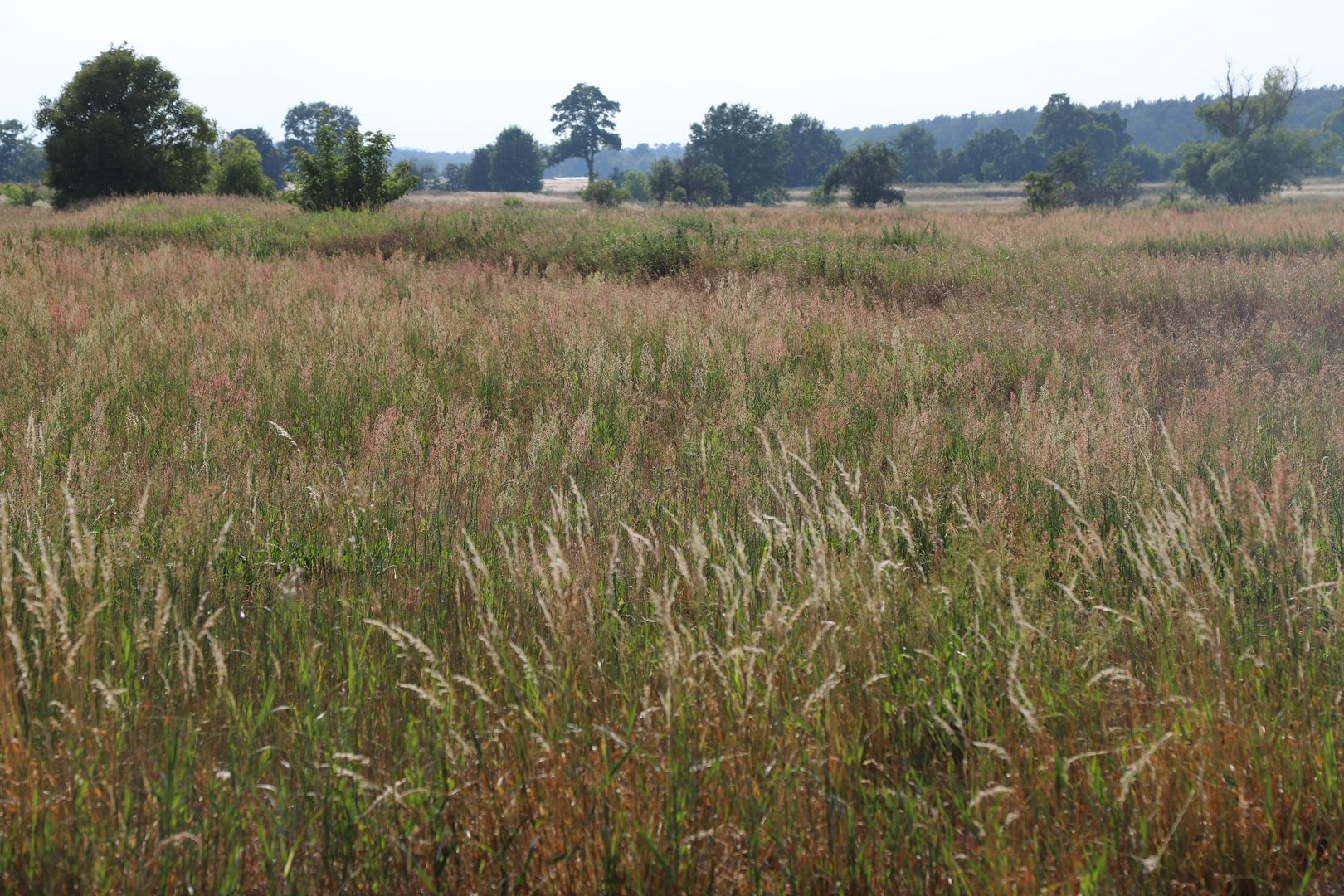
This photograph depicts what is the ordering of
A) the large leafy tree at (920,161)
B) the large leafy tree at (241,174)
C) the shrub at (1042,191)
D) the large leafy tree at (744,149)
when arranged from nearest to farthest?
the large leafy tree at (241,174)
the shrub at (1042,191)
the large leafy tree at (744,149)
the large leafy tree at (920,161)

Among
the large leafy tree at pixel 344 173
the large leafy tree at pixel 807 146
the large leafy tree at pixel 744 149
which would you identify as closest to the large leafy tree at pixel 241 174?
the large leafy tree at pixel 344 173

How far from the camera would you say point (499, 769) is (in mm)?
2146

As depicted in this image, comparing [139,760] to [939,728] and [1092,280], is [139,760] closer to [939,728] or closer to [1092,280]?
[939,728]

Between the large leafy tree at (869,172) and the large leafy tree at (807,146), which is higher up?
the large leafy tree at (807,146)

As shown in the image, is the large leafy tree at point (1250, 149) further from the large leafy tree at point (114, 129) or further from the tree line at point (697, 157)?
the large leafy tree at point (114, 129)

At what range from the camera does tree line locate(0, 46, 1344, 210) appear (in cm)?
3650

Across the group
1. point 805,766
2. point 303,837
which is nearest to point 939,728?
point 805,766

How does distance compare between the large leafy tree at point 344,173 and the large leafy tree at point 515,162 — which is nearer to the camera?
the large leafy tree at point 344,173

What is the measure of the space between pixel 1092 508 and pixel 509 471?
9.02ft

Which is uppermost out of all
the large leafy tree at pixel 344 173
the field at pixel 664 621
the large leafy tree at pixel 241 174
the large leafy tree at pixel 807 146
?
the large leafy tree at pixel 807 146

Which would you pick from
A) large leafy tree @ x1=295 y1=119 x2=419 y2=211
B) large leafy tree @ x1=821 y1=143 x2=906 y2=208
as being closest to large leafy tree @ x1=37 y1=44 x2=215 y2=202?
large leafy tree @ x1=295 y1=119 x2=419 y2=211

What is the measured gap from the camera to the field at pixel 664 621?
6.27 ft

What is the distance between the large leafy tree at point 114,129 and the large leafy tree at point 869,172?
1608 inches

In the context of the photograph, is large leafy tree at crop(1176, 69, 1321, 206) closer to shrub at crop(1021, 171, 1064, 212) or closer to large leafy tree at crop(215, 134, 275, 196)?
shrub at crop(1021, 171, 1064, 212)
